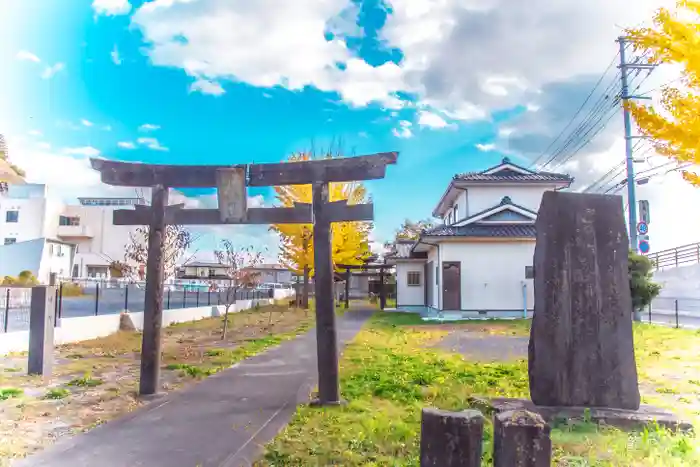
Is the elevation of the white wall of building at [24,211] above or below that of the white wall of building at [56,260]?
above

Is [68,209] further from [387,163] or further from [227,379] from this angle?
[387,163]

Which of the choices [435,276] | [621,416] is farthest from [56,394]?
[435,276]

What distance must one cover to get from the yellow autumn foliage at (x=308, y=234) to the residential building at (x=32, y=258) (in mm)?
12624

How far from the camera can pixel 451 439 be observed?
5.86 feet

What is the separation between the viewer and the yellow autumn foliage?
19684 millimetres

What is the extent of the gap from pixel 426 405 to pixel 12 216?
34816 mm

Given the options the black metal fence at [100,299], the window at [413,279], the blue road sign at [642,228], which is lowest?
the black metal fence at [100,299]

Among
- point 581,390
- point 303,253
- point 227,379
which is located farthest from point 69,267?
point 581,390

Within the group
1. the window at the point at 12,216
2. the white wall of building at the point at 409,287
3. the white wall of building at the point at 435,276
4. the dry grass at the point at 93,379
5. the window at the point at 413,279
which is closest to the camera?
the dry grass at the point at 93,379

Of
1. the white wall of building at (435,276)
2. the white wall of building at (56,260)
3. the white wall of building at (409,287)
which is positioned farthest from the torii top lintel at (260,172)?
the white wall of building at (56,260)

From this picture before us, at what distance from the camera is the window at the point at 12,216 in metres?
31.6

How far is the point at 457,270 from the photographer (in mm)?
17250

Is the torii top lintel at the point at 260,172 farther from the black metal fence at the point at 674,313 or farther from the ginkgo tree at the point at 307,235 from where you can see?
the ginkgo tree at the point at 307,235

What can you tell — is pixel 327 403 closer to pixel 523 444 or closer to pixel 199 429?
pixel 199 429
